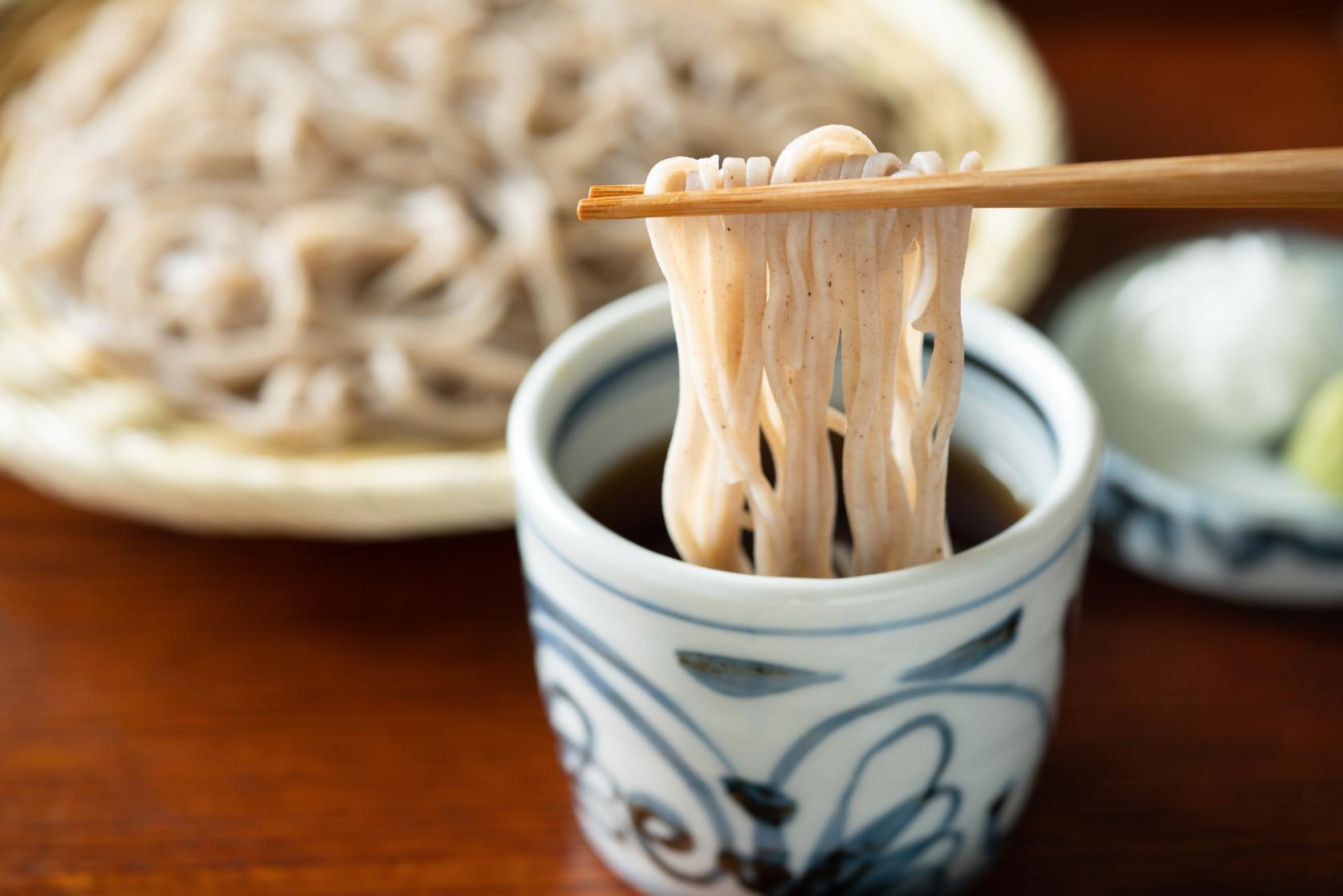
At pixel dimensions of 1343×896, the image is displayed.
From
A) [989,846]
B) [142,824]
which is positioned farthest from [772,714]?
[142,824]

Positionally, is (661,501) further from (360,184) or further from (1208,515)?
(360,184)

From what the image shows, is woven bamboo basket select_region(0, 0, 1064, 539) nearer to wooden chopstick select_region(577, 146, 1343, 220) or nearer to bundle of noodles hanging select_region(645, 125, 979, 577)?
bundle of noodles hanging select_region(645, 125, 979, 577)

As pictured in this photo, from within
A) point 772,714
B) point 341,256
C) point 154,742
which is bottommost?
point 154,742

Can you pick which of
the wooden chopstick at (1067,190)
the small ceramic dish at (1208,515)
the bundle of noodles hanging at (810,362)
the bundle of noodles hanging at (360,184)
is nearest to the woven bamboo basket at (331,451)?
the bundle of noodles hanging at (360,184)

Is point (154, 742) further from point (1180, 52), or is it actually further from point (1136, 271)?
point (1180, 52)

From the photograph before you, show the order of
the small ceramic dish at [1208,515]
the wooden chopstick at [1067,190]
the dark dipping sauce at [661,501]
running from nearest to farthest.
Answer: the wooden chopstick at [1067,190] < the dark dipping sauce at [661,501] < the small ceramic dish at [1208,515]

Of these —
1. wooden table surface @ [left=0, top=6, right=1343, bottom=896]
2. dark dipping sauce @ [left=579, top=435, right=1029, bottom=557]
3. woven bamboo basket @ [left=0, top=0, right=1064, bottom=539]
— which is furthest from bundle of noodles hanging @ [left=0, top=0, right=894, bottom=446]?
dark dipping sauce @ [left=579, top=435, right=1029, bottom=557]

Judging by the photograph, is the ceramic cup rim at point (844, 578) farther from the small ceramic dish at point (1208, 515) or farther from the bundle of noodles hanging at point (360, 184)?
the bundle of noodles hanging at point (360, 184)
